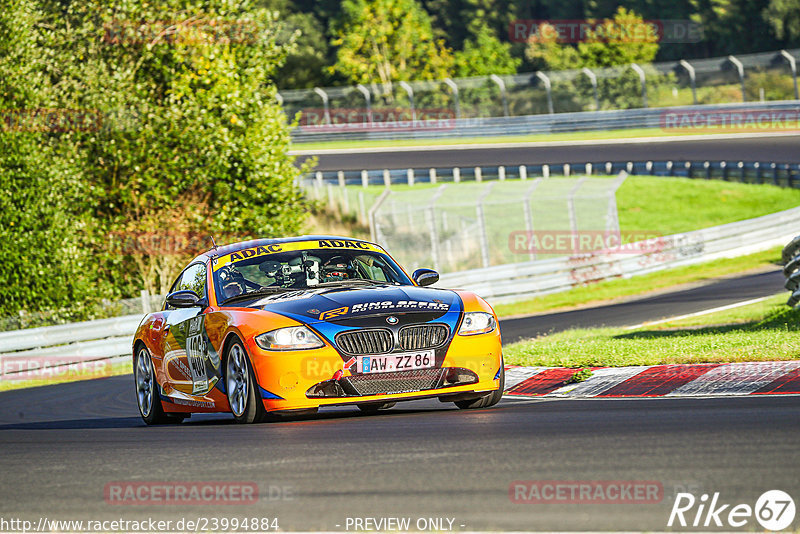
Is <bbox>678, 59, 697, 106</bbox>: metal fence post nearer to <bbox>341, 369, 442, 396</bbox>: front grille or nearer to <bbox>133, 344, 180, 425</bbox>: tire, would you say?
<bbox>133, 344, 180, 425</bbox>: tire

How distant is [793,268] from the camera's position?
47.7 feet

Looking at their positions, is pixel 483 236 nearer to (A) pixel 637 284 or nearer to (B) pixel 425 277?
(A) pixel 637 284

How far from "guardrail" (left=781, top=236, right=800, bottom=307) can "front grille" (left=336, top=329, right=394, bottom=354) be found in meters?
7.52

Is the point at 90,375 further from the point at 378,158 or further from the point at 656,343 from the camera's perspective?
the point at 378,158

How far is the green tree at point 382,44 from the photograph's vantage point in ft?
258

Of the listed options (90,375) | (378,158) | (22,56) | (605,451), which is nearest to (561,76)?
(378,158)

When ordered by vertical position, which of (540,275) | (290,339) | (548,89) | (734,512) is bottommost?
(540,275)

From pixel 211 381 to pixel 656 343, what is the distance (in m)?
5.40

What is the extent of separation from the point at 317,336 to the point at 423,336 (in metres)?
0.77

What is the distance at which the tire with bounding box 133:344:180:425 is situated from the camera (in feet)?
34.4

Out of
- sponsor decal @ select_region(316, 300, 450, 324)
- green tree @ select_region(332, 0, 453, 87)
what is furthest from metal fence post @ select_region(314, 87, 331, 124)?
sponsor decal @ select_region(316, 300, 450, 324)

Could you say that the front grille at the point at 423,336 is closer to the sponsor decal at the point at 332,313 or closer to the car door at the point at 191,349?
the sponsor decal at the point at 332,313

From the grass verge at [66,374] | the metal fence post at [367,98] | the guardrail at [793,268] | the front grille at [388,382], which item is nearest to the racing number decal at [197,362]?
the front grille at [388,382]

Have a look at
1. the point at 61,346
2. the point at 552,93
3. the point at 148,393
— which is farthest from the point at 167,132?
the point at 552,93
